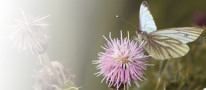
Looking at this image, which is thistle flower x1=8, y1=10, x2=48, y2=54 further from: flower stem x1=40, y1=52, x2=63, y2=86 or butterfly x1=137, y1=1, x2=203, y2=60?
butterfly x1=137, y1=1, x2=203, y2=60

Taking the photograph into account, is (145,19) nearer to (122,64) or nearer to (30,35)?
(122,64)

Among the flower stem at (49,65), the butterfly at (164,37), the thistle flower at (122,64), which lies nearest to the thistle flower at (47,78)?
the flower stem at (49,65)

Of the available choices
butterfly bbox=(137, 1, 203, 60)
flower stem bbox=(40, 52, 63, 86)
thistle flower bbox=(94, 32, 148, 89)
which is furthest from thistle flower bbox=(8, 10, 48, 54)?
butterfly bbox=(137, 1, 203, 60)

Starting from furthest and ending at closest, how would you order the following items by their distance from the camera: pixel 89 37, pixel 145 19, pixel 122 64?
pixel 89 37 → pixel 145 19 → pixel 122 64

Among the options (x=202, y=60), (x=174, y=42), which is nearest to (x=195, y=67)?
(x=202, y=60)

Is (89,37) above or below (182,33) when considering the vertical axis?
above

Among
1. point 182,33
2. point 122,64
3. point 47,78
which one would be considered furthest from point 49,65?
point 182,33
